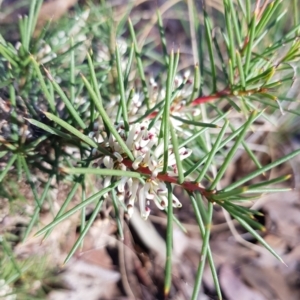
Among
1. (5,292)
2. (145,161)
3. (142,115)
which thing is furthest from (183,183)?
(5,292)

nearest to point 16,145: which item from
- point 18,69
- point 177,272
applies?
point 18,69

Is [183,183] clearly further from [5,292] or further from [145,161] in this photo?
[5,292]

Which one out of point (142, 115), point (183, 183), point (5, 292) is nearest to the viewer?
point (183, 183)

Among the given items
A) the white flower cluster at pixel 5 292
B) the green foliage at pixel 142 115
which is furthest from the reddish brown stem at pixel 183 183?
the white flower cluster at pixel 5 292

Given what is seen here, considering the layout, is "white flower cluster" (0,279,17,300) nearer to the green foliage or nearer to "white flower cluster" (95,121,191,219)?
the green foliage

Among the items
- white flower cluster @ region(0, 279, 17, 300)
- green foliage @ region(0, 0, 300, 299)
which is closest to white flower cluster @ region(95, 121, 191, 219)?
green foliage @ region(0, 0, 300, 299)

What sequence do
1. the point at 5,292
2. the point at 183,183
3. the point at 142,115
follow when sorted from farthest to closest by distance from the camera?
the point at 5,292 < the point at 142,115 < the point at 183,183

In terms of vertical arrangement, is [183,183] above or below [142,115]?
below

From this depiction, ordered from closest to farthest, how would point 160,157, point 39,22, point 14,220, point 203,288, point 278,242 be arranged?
point 160,157 → point 14,220 → point 39,22 → point 203,288 → point 278,242

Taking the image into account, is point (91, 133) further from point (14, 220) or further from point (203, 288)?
point (203, 288)

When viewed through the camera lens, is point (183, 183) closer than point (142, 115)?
Yes

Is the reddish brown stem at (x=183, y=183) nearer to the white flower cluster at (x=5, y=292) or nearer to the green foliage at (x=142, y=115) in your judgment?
the green foliage at (x=142, y=115)
